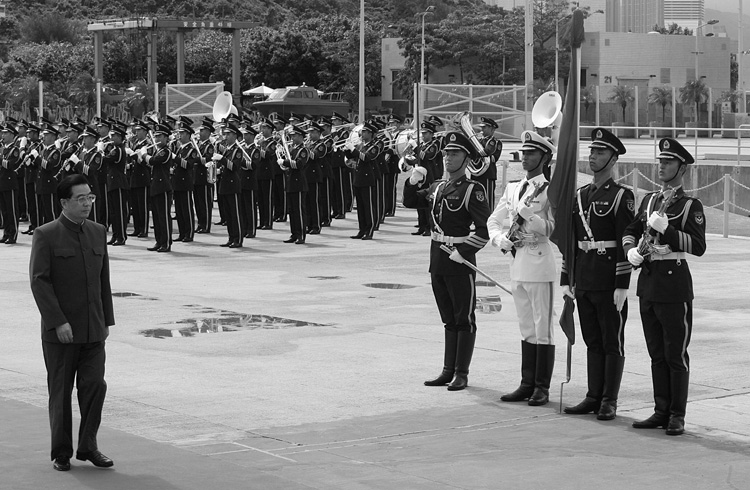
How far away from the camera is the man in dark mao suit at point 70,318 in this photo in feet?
21.5

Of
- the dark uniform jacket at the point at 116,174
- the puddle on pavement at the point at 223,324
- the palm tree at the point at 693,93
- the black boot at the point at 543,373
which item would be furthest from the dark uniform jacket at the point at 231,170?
the palm tree at the point at 693,93

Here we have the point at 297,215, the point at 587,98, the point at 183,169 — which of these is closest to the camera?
the point at 297,215

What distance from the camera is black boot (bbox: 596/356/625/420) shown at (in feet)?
25.9

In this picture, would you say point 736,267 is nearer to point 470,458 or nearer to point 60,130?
point 470,458

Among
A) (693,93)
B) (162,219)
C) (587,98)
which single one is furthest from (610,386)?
(693,93)

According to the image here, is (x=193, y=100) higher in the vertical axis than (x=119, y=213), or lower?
higher

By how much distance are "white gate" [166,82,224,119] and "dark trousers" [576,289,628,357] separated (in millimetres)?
23674

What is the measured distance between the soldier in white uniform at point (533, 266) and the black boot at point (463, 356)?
488 millimetres

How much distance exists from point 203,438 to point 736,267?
34.9 feet

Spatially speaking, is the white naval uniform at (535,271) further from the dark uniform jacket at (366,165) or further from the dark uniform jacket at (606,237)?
the dark uniform jacket at (366,165)

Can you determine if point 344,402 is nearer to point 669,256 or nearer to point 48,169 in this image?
point 669,256

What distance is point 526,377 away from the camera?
8.53 m

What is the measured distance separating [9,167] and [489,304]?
11629mm

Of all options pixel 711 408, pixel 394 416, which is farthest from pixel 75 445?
pixel 711 408
